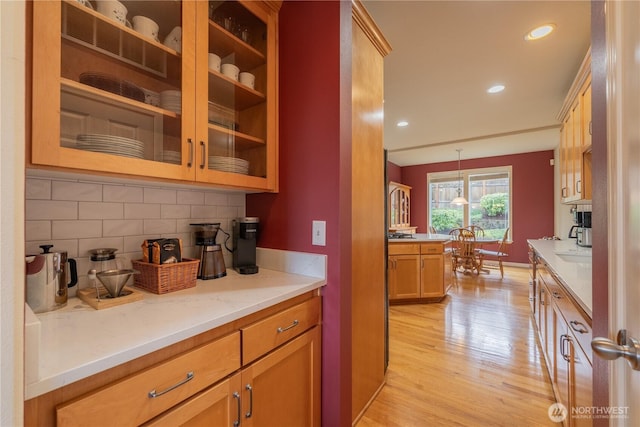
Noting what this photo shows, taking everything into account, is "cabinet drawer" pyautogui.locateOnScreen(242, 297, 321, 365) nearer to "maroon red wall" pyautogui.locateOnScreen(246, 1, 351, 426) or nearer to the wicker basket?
"maroon red wall" pyautogui.locateOnScreen(246, 1, 351, 426)

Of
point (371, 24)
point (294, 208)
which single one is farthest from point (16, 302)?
point (371, 24)

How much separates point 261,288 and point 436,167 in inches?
278

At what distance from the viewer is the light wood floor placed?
161 centimetres

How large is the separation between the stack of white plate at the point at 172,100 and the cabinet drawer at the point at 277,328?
3.05ft

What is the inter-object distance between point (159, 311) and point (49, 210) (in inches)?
23.6

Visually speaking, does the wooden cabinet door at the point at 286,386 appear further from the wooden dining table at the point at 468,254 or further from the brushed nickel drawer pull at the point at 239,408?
the wooden dining table at the point at 468,254

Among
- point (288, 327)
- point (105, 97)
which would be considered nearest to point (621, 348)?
point (288, 327)

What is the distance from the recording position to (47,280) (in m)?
0.89

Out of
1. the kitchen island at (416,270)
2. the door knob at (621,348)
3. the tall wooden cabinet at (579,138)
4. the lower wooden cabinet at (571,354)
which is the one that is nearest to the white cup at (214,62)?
the door knob at (621,348)

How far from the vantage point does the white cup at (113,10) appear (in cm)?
95

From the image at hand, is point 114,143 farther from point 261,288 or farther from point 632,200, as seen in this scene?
point 632,200

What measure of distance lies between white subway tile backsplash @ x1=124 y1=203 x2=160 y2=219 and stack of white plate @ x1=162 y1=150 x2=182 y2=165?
35 centimetres

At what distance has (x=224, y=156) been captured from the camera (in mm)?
1308

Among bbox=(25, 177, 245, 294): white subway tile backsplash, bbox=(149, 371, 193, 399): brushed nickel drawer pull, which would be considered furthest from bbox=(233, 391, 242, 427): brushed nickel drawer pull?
bbox=(25, 177, 245, 294): white subway tile backsplash
